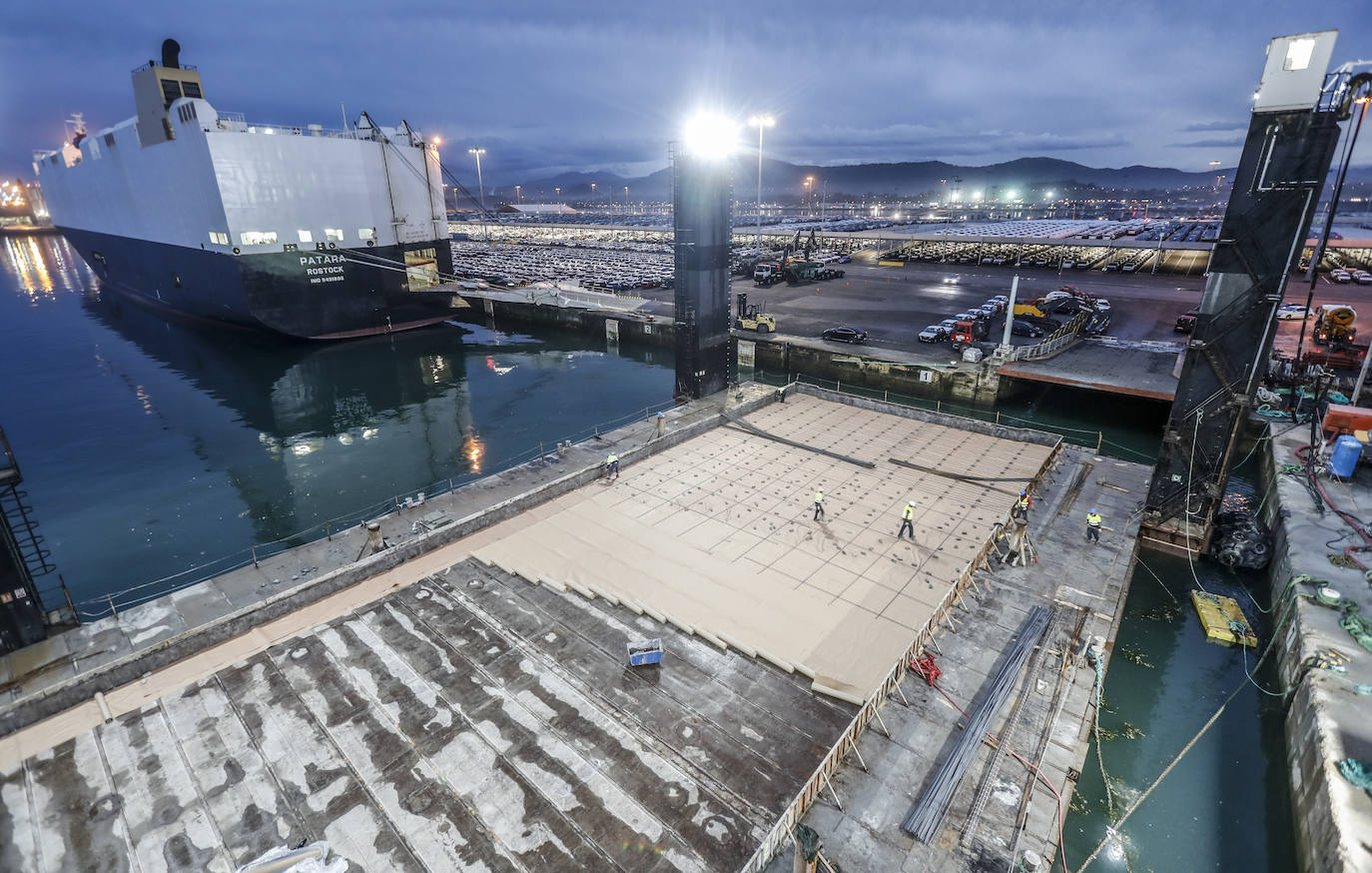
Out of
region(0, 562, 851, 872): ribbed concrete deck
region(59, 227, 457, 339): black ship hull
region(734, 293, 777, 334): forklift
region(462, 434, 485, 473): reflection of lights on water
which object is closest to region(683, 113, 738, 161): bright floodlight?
region(462, 434, 485, 473): reflection of lights on water

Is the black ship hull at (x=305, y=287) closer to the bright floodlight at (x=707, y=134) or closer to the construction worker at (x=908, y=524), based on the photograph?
the bright floodlight at (x=707, y=134)

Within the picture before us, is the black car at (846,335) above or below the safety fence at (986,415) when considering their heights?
above

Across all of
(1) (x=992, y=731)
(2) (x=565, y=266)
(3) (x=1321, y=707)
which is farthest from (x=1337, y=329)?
(2) (x=565, y=266)

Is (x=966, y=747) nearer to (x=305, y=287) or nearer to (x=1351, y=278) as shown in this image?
(x=305, y=287)

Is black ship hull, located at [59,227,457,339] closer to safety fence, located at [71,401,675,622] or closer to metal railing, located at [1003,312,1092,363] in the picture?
safety fence, located at [71,401,675,622]

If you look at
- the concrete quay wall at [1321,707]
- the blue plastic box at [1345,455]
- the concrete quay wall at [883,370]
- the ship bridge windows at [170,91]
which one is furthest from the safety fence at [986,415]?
the ship bridge windows at [170,91]

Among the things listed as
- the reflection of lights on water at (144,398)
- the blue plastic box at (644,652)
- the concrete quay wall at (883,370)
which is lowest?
the reflection of lights on water at (144,398)

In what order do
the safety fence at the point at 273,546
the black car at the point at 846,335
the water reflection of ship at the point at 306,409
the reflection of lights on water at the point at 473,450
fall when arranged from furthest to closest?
the black car at the point at 846,335 → the reflection of lights on water at the point at 473,450 → the water reflection of ship at the point at 306,409 → the safety fence at the point at 273,546

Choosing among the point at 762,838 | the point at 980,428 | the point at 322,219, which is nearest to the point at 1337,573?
the point at 980,428
